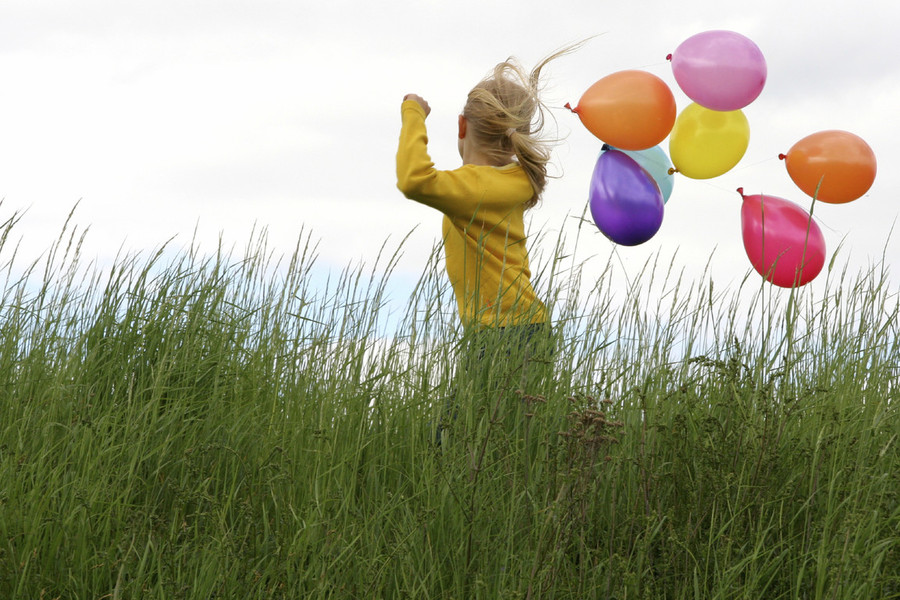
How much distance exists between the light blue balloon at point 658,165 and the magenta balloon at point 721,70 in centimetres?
37

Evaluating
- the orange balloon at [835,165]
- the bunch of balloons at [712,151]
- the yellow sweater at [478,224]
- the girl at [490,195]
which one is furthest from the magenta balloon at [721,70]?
the yellow sweater at [478,224]

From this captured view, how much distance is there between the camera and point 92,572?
2.21 metres

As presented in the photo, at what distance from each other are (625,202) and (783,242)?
0.70 meters

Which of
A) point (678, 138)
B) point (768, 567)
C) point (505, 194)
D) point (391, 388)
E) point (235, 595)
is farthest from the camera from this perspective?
point (678, 138)

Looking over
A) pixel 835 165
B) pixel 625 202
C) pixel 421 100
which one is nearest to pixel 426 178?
pixel 421 100

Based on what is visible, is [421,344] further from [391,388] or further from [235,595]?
[235,595]

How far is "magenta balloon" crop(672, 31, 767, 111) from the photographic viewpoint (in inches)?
137

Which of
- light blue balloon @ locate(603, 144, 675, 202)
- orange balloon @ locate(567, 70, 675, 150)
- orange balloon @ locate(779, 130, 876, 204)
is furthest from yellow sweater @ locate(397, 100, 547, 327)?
orange balloon @ locate(779, 130, 876, 204)

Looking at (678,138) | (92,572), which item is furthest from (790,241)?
(92,572)

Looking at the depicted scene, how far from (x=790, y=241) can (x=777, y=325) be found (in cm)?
81

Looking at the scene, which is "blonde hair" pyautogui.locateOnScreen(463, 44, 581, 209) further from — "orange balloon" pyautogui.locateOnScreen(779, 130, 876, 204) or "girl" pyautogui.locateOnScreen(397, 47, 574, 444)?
"orange balloon" pyautogui.locateOnScreen(779, 130, 876, 204)

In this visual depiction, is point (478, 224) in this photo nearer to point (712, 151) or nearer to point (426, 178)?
point (426, 178)

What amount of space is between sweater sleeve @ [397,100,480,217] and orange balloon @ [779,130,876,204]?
1528mm

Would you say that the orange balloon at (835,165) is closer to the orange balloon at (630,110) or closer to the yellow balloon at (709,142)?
the yellow balloon at (709,142)
